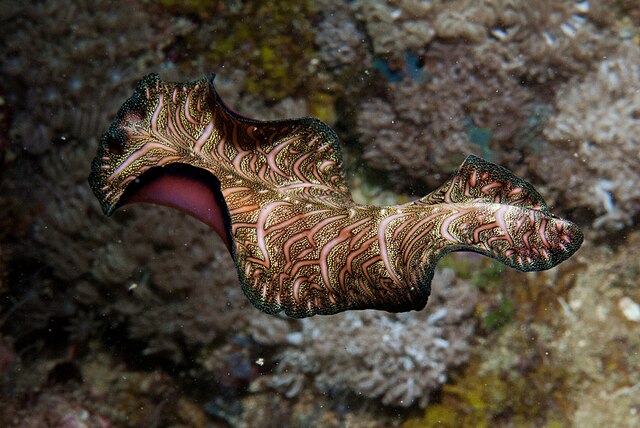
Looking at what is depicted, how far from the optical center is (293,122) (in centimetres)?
321

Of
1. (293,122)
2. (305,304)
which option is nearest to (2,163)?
(293,122)

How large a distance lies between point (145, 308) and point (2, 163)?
2.11 meters

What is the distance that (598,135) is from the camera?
5660mm

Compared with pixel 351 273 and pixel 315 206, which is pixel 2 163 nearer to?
pixel 315 206

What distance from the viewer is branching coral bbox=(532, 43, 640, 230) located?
223 inches

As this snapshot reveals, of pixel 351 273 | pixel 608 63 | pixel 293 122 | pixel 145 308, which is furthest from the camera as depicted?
pixel 608 63

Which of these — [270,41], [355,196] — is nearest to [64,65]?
[270,41]

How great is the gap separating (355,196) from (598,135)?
2.98 m

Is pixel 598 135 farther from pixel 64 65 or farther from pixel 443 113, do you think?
pixel 64 65

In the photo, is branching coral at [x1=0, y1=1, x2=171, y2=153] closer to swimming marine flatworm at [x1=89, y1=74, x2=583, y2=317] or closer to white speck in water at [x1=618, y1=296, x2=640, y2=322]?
swimming marine flatworm at [x1=89, y1=74, x2=583, y2=317]

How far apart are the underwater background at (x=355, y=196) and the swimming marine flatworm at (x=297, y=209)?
1689mm

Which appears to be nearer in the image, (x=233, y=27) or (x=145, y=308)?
(x=145, y=308)

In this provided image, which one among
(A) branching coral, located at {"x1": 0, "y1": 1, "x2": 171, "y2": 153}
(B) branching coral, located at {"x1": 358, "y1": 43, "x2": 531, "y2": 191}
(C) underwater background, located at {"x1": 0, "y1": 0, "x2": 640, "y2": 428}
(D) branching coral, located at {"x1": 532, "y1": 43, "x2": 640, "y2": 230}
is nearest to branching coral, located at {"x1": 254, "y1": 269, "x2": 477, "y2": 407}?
(C) underwater background, located at {"x1": 0, "y1": 0, "x2": 640, "y2": 428}

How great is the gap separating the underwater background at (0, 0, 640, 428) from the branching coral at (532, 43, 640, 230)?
0.08 ft
